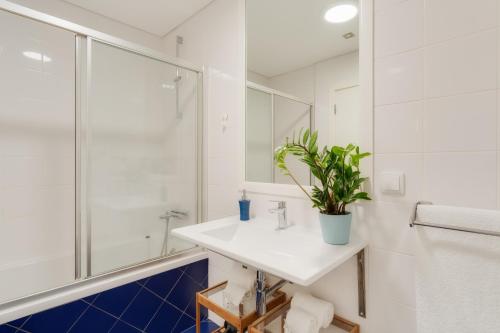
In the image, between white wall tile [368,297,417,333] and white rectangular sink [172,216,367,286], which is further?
white wall tile [368,297,417,333]

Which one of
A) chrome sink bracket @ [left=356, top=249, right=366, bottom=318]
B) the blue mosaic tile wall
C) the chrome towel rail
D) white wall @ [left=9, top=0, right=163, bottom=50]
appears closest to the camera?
the chrome towel rail

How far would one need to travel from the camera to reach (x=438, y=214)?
780 mm

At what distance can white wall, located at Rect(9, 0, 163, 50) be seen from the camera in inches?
68.7

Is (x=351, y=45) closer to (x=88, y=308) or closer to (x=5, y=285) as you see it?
(x=88, y=308)

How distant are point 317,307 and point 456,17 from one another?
115cm

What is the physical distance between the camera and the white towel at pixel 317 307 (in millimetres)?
1017

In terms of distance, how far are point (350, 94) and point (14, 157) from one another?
6.75ft

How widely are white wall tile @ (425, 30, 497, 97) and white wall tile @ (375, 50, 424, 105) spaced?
0.03 m

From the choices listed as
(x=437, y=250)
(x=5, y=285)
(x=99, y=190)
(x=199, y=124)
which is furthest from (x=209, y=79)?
(x=5, y=285)

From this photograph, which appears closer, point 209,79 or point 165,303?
point 165,303

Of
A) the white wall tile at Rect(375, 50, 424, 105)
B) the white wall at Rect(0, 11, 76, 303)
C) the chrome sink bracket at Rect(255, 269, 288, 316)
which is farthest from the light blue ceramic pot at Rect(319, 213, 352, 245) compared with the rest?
the white wall at Rect(0, 11, 76, 303)

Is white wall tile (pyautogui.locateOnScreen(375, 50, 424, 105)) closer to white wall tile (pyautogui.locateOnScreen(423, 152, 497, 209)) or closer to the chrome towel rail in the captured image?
white wall tile (pyautogui.locateOnScreen(423, 152, 497, 209))

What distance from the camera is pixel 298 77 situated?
1304 mm

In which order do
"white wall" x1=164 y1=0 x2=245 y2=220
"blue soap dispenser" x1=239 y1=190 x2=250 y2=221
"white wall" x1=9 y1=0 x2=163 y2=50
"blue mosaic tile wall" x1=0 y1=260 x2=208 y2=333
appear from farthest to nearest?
"white wall" x1=9 y1=0 x2=163 y2=50 → "white wall" x1=164 y1=0 x2=245 y2=220 → "blue soap dispenser" x1=239 y1=190 x2=250 y2=221 → "blue mosaic tile wall" x1=0 y1=260 x2=208 y2=333
